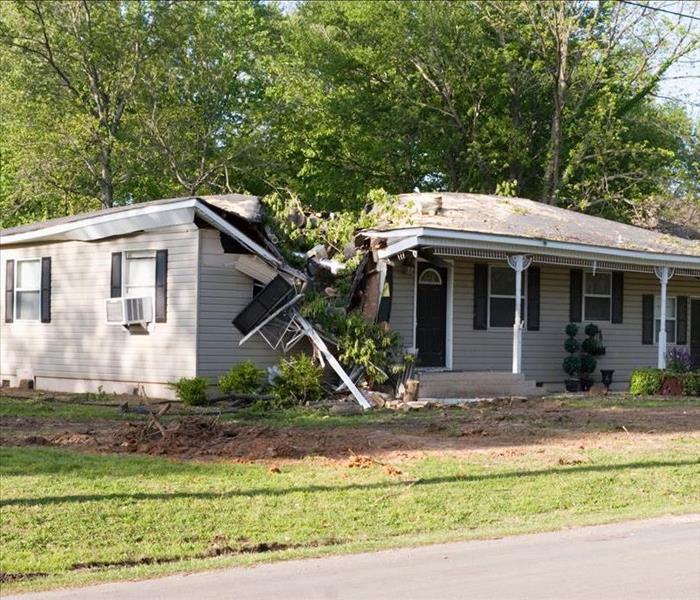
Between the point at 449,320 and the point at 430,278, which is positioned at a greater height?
the point at 430,278

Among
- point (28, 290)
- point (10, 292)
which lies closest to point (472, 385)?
point (28, 290)

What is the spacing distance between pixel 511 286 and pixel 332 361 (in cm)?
590

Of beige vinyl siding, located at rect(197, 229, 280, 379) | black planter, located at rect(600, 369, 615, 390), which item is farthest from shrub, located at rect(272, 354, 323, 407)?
black planter, located at rect(600, 369, 615, 390)

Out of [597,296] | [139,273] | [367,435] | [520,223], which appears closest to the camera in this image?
[367,435]

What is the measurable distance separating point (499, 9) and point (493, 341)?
611 inches

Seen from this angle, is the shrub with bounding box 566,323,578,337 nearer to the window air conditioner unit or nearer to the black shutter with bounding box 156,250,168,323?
the black shutter with bounding box 156,250,168,323

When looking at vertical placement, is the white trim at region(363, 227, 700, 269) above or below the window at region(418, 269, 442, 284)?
above

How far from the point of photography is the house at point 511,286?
21.0 meters

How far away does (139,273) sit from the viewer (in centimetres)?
2106

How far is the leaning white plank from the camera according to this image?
1883 cm

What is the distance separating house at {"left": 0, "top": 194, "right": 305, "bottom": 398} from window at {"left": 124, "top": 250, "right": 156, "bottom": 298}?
0.06ft

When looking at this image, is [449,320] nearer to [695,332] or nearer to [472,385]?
[472,385]

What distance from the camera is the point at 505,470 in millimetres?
12398

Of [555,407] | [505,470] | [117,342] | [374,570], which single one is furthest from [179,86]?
[374,570]
